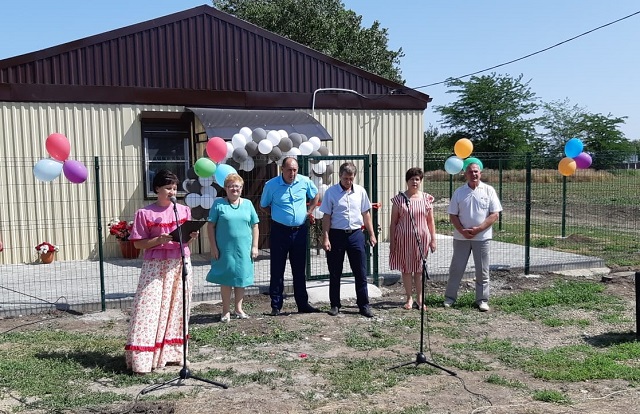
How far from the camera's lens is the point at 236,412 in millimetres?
4309

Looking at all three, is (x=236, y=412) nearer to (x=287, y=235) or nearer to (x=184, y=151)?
(x=287, y=235)

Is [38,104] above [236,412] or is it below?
above

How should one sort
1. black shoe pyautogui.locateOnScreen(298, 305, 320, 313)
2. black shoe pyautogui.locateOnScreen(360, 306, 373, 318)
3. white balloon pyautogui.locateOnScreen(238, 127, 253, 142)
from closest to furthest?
black shoe pyautogui.locateOnScreen(360, 306, 373, 318), black shoe pyautogui.locateOnScreen(298, 305, 320, 313), white balloon pyautogui.locateOnScreen(238, 127, 253, 142)

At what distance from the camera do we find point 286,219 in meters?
6.92

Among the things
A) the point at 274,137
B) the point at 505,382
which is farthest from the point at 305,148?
the point at 505,382

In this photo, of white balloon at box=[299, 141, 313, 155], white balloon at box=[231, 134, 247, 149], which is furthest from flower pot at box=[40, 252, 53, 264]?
white balloon at box=[299, 141, 313, 155]

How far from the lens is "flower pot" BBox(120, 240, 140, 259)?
37.0ft

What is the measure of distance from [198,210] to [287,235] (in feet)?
11.6

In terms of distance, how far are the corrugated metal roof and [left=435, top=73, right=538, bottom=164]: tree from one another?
29.2 metres

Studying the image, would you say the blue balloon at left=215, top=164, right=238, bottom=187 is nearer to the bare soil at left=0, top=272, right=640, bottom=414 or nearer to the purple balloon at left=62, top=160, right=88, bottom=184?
the bare soil at left=0, top=272, right=640, bottom=414

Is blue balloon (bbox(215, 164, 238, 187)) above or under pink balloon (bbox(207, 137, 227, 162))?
under

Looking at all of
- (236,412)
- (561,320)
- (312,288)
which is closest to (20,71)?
(312,288)

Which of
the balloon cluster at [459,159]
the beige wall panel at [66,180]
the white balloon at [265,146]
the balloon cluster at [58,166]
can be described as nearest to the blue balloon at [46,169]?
the balloon cluster at [58,166]

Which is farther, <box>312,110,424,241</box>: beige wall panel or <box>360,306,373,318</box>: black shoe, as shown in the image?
<box>312,110,424,241</box>: beige wall panel
